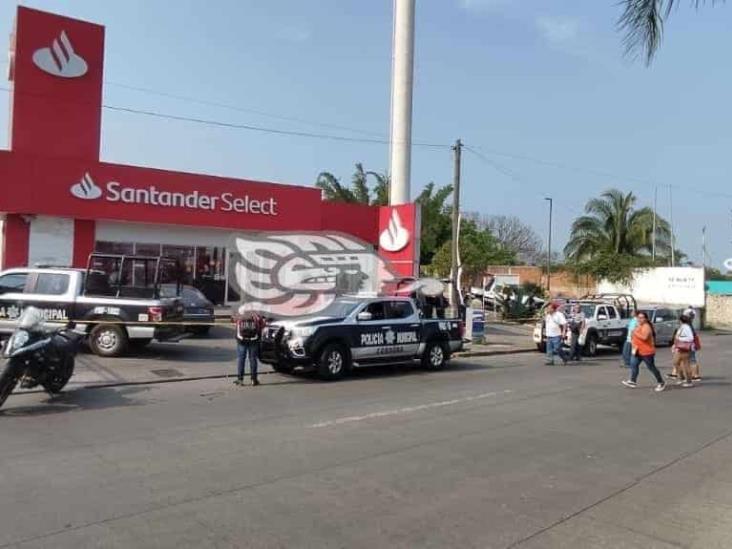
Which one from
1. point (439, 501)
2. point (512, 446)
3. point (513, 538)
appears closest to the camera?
point (513, 538)

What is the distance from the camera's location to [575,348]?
20.3 metres

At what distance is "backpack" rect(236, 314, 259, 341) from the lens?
A: 12930 mm

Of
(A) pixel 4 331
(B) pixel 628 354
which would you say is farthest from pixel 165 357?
(B) pixel 628 354

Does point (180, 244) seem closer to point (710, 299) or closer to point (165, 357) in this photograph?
point (165, 357)

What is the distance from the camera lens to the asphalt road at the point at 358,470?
17.0 feet

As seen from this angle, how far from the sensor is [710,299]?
48.7 meters

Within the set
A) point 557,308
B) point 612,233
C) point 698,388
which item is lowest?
point 698,388

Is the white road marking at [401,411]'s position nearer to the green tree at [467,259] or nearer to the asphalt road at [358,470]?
the asphalt road at [358,470]

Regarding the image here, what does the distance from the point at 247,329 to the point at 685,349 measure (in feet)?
30.5

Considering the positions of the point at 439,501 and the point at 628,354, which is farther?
the point at 628,354

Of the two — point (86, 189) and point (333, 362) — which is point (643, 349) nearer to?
point (333, 362)

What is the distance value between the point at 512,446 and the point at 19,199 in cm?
1979

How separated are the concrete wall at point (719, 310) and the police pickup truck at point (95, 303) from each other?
1687 inches

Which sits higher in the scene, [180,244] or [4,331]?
[180,244]
